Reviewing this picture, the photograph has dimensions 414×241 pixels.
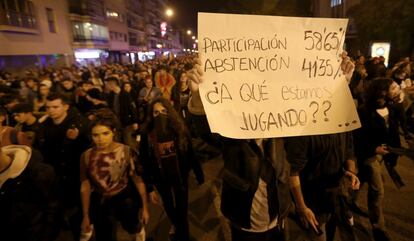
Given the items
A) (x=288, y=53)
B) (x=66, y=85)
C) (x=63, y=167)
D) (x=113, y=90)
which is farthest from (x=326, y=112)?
(x=66, y=85)

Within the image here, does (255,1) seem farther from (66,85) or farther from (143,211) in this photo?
(143,211)

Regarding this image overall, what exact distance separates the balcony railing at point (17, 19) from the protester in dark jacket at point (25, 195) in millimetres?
24045

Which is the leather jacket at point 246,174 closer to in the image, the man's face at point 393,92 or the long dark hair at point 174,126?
the long dark hair at point 174,126

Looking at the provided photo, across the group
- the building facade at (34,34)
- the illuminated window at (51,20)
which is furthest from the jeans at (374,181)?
the illuminated window at (51,20)

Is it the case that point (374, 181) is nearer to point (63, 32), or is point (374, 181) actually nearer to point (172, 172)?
point (172, 172)

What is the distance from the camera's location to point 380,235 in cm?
363

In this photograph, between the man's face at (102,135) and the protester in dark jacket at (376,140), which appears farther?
the protester in dark jacket at (376,140)

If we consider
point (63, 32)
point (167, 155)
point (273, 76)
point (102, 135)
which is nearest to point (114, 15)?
point (63, 32)

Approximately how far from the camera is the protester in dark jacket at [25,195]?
236 centimetres

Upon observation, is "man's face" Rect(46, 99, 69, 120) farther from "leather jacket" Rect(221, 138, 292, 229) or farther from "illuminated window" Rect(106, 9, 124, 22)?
"illuminated window" Rect(106, 9, 124, 22)

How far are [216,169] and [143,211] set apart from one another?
308 centimetres

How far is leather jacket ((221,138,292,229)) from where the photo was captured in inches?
89.2

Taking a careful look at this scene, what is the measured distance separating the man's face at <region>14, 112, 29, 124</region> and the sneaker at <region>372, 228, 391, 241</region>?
477cm

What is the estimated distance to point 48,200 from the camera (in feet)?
8.50
